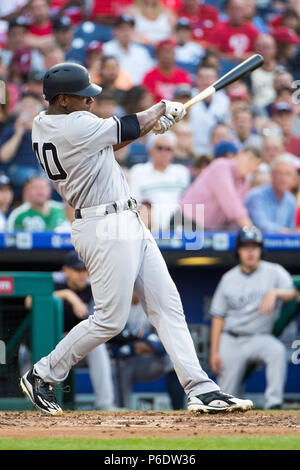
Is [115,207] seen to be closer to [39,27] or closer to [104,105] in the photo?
[104,105]

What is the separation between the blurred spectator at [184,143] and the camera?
29.4ft

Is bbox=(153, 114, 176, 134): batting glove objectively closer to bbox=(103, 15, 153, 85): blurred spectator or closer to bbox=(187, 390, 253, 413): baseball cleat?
bbox=(187, 390, 253, 413): baseball cleat

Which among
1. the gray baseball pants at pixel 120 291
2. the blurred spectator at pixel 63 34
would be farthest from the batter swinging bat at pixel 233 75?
the blurred spectator at pixel 63 34

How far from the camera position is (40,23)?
32.4 feet

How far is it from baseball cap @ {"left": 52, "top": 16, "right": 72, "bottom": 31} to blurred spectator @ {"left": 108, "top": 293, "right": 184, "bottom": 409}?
341cm

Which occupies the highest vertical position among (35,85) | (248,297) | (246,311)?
(35,85)

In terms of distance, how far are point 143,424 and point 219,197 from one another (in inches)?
150

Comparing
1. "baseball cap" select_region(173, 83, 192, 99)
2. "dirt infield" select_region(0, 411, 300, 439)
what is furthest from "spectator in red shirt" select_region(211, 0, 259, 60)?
"dirt infield" select_region(0, 411, 300, 439)

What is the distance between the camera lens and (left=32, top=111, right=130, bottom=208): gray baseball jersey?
4.65 m

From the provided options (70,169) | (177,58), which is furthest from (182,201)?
(70,169)

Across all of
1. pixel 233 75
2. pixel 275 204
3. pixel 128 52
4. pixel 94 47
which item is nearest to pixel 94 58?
pixel 94 47

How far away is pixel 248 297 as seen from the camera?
25.6 ft

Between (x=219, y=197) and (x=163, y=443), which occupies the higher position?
(x=219, y=197)

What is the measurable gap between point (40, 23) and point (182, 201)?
2781 mm
